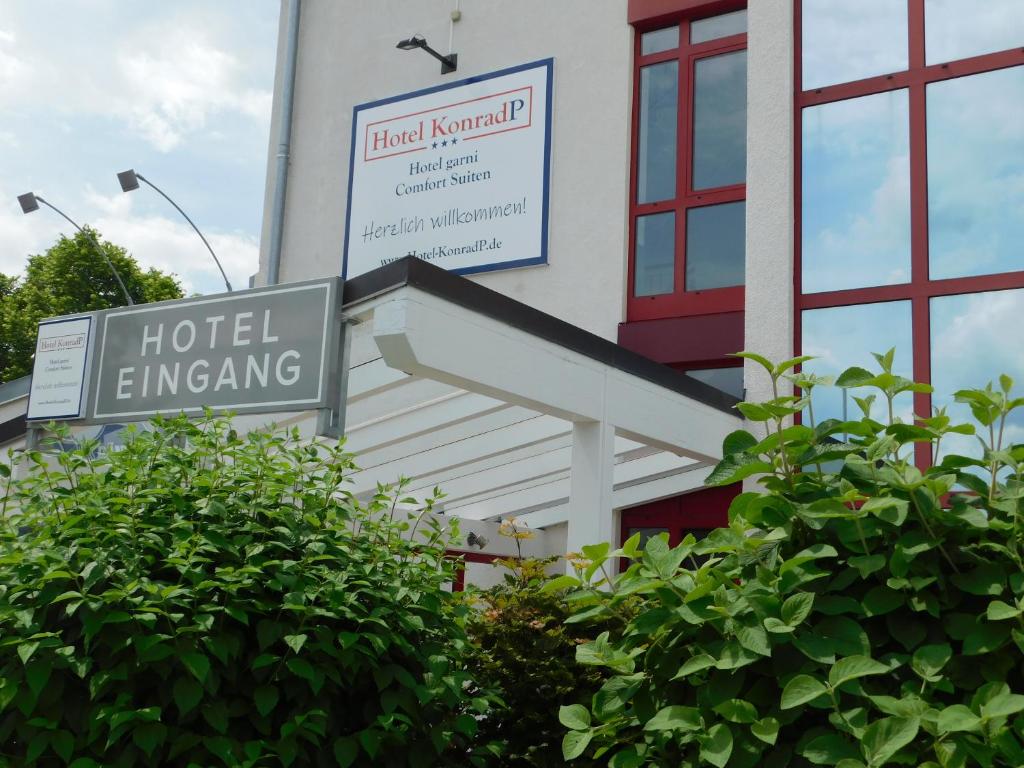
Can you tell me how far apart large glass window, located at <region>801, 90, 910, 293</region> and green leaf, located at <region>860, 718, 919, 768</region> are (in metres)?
7.34

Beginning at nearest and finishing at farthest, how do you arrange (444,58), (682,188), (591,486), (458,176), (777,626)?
(777,626) < (591,486) < (682,188) < (458,176) < (444,58)

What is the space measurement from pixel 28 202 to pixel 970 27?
1954cm

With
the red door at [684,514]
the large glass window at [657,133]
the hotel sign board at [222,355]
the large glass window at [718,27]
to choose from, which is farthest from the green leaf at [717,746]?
the large glass window at [718,27]

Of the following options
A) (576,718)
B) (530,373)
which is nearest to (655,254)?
(530,373)

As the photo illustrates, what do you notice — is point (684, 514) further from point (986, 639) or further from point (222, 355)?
point (986, 639)

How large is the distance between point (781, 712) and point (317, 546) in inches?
71.5

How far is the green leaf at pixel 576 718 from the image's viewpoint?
2754mm

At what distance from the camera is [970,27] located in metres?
9.06

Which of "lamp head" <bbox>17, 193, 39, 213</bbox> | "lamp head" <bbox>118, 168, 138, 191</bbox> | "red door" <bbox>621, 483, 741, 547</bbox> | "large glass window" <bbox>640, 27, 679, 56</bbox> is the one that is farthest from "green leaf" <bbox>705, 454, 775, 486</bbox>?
"lamp head" <bbox>17, 193, 39, 213</bbox>

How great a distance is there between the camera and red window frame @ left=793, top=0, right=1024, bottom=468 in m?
8.78

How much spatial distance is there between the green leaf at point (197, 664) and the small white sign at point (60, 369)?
351 centimetres

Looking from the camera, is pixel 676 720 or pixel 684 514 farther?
pixel 684 514

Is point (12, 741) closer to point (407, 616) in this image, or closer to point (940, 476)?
point (407, 616)

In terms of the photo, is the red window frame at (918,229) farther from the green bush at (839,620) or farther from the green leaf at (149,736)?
the green leaf at (149,736)
